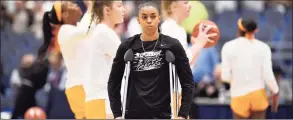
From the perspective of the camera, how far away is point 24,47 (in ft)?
50.2

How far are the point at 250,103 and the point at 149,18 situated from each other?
359 centimetres

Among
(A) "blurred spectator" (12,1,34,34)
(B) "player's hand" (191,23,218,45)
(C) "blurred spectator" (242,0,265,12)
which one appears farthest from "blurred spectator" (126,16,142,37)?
(A) "blurred spectator" (12,1,34,34)

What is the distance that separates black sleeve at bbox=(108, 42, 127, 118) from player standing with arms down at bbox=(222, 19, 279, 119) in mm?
3307

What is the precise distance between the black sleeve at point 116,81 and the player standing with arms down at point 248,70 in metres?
3.31

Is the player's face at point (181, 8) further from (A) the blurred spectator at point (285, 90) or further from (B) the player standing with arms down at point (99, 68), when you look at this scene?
(A) the blurred spectator at point (285, 90)

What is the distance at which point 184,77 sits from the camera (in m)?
6.34

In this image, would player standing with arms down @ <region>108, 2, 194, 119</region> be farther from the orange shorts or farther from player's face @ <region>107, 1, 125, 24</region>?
the orange shorts

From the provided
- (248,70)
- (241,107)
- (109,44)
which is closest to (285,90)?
(241,107)

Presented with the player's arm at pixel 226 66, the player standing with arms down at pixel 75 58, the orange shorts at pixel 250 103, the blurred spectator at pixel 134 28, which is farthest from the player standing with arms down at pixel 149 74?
the blurred spectator at pixel 134 28

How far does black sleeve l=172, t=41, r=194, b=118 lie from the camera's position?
20.5 ft

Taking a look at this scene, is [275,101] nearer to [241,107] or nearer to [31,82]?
[241,107]

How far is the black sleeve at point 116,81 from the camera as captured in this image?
6.38 meters

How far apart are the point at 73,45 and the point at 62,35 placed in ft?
0.60

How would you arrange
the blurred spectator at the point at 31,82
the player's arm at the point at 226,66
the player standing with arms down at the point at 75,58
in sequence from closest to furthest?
the player standing with arms down at the point at 75,58 → the player's arm at the point at 226,66 → the blurred spectator at the point at 31,82
